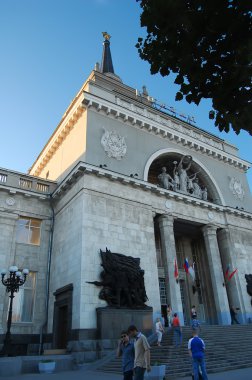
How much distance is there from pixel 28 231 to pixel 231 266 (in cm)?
1402

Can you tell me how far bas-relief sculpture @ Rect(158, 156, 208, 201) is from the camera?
904 inches

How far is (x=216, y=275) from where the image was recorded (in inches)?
850

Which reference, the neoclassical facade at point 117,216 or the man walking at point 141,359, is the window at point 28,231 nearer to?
the neoclassical facade at point 117,216

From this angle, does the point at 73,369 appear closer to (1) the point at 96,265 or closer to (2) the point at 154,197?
(1) the point at 96,265

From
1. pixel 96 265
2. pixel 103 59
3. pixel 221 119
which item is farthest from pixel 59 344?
pixel 103 59

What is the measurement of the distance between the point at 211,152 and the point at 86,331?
1759cm

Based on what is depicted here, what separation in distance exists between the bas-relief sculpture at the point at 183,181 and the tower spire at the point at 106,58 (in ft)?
56.0

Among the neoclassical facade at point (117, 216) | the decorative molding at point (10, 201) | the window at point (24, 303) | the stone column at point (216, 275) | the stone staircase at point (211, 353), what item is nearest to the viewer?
the stone staircase at point (211, 353)

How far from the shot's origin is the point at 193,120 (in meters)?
29.4

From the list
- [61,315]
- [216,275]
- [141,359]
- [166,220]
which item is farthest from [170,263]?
[141,359]

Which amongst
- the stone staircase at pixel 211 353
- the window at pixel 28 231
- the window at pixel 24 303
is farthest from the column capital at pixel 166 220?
the window at pixel 24 303

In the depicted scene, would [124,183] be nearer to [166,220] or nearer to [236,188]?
[166,220]

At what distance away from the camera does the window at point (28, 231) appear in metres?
19.6

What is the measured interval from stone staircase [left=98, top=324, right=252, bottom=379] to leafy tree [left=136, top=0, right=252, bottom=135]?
28.7 feet
